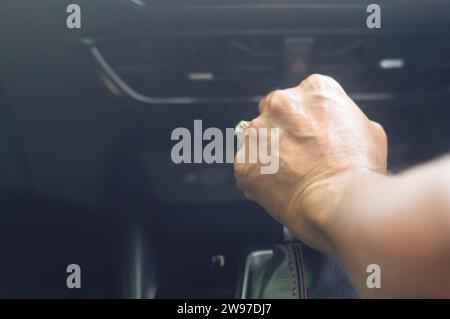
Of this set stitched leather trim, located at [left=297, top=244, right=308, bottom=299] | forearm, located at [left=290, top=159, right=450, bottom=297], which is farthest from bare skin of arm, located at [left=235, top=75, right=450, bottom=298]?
stitched leather trim, located at [left=297, top=244, right=308, bottom=299]

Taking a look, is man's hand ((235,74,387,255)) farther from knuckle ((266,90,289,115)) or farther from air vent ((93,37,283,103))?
air vent ((93,37,283,103))

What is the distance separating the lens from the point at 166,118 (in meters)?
0.96

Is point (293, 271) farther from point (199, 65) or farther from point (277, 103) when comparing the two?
point (199, 65)

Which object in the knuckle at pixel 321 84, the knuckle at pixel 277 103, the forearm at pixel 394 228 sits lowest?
the forearm at pixel 394 228

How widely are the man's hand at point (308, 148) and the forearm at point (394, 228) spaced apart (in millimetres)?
40

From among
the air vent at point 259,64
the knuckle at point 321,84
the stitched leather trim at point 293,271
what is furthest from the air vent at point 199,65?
the stitched leather trim at point 293,271

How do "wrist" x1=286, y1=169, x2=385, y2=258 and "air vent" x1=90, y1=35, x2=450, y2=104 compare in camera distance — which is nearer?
"wrist" x1=286, y1=169, x2=385, y2=258

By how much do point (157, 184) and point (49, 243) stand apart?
8.1 inches

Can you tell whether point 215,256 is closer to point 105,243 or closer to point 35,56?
point 105,243

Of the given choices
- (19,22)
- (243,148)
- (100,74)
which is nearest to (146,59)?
(100,74)

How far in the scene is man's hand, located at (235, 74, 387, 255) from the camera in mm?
595

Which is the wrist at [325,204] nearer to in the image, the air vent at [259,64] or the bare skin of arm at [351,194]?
the bare skin of arm at [351,194]

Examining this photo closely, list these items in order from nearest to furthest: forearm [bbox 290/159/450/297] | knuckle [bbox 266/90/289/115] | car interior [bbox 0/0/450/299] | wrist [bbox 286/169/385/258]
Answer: forearm [bbox 290/159/450/297], wrist [bbox 286/169/385/258], knuckle [bbox 266/90/289/115], car interior [bbox 0/0/450/299]

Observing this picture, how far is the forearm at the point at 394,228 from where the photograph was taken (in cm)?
40
